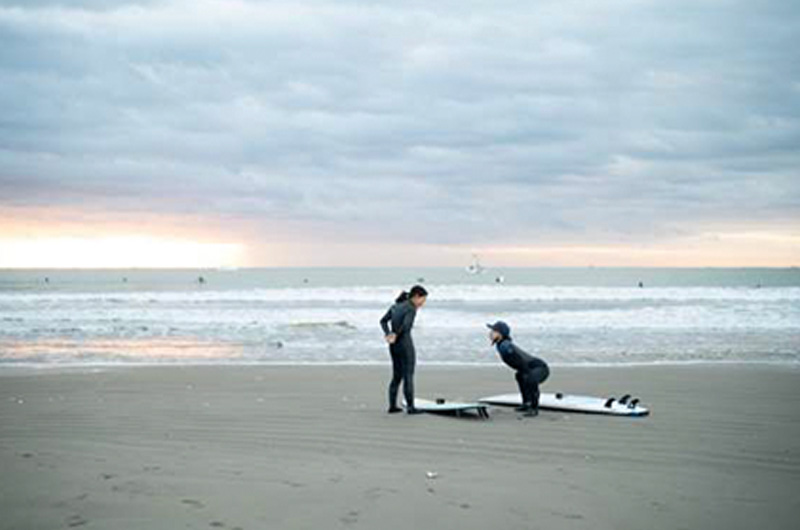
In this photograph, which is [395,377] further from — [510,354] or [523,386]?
[523,386]

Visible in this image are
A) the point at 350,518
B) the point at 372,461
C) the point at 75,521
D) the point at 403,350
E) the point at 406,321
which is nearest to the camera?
the point at 75,521

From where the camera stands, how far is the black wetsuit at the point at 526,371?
32.2 ft

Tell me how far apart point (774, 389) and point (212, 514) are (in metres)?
9.73

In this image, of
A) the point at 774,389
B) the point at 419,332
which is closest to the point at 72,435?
the point at 774,389

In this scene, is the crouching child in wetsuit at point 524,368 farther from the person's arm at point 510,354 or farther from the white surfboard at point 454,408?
the white surfboard at point 454,408

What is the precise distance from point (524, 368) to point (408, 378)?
1.51 m

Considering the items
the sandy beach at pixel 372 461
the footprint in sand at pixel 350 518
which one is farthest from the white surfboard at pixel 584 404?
the footprint in sand at pixel 350 518

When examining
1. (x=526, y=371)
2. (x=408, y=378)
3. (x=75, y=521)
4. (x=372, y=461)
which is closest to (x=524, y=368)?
(x=526, y=371)

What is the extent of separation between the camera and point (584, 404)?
9859mm

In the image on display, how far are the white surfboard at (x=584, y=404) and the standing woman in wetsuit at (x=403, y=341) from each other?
1.29 metres

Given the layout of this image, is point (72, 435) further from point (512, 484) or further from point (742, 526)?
point (742, 526)

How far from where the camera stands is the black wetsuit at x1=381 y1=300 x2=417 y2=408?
9.80 metres

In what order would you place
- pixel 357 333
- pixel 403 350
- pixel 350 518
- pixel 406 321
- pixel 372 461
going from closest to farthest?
pixel 350 518 < pixel 372 461 < pixel 406 321 < pixel 403 350 < pixel 357 333

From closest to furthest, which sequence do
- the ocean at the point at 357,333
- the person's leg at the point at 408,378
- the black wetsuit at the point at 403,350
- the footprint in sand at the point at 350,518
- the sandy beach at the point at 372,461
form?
the footprint in sand at the point at 350,518
the sandy beach at the point at 372,461
the person's leg at the point at 408,378
the black wetsuit at the point at 403,350
the ocean at the point at 357,333
